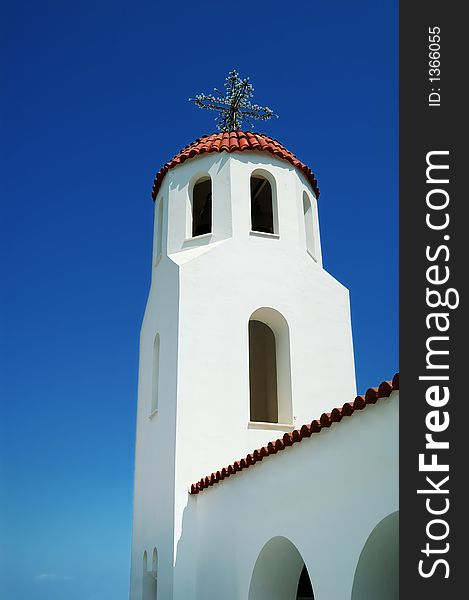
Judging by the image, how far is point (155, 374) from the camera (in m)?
12.1

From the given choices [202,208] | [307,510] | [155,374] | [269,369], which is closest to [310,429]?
[307,510]

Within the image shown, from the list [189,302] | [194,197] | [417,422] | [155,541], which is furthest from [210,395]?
[417,422]

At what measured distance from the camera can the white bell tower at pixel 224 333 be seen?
10.3 meters

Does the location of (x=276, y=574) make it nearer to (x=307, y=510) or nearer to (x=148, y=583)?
(x=307, y=510)

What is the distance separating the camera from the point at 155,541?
33.8 ft

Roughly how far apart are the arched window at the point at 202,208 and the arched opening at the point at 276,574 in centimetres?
810

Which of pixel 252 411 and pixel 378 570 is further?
pixel 252 411

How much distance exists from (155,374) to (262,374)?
2510 millimetres

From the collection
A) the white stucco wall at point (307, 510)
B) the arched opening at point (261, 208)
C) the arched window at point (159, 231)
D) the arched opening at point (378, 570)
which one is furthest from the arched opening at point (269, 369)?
the arched opening at point (378, 570)

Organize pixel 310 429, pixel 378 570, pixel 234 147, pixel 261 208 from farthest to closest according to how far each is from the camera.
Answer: pixel 261 208 → pixel 234 147 → pixel 310 429 → pixel 378 570

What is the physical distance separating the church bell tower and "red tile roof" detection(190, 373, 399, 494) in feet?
2.87

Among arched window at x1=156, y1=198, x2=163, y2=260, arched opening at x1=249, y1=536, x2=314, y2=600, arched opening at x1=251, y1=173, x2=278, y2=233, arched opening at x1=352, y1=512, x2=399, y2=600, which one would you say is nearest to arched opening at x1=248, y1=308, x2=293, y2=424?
arched opening at x1=251, y1=173, x2=278, y2=233

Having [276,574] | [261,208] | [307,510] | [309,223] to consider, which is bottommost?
[276,574]

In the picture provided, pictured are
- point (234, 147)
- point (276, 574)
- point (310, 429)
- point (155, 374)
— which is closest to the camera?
point (310, 429)
